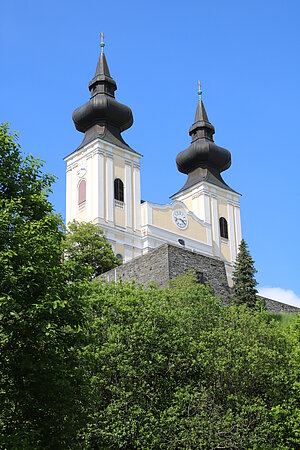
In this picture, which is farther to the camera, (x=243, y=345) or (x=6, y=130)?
(x=243, y=345)

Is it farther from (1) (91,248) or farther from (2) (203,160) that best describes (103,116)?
(1) (91,248)

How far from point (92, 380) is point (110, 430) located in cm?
143

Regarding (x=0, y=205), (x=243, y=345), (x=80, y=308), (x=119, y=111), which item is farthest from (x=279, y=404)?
(x=119, y=111)

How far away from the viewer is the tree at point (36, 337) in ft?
53.7

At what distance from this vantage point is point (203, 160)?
7906 centimetres

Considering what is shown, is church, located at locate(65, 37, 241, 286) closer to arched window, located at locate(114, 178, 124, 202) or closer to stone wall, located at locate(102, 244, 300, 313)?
arched window, located at locate(114, 178, 124, 202)

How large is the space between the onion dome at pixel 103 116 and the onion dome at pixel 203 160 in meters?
9.88

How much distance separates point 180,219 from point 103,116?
11.9 meters

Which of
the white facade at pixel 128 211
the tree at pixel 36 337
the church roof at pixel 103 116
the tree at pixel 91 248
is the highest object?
the church roof at pixel 103 116

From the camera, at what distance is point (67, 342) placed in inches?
683

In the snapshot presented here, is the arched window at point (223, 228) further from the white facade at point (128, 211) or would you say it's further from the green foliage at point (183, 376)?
the green foliage at point (183, 376)

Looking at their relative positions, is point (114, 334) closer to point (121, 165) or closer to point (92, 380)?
point (92, 380)

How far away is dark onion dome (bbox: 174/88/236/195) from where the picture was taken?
Answer: 257ft

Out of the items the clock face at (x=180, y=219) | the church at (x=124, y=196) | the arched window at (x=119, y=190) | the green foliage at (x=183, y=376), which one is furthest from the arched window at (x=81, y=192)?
the green foliage at (x=183, y=376)
